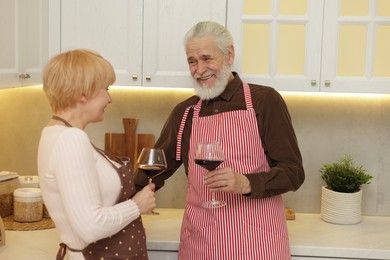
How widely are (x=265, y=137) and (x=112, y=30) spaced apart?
936 mm

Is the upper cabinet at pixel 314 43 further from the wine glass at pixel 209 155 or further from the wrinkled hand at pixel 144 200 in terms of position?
the wrinkled hand at pixel 144 200

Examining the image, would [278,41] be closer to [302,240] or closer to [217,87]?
[217,87]

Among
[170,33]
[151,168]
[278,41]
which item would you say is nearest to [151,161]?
[151,168]

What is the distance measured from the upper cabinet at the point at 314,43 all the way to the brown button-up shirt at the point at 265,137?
36 cm

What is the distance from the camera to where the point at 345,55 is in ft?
8.58

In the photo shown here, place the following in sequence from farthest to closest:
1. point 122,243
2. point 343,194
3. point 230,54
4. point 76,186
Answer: point 343,194 → point 230,54 → point 122,243 → point 76,186

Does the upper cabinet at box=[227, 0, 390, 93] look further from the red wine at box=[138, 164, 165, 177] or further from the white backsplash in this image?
the red wine at box=[138, 164, 165, 177]

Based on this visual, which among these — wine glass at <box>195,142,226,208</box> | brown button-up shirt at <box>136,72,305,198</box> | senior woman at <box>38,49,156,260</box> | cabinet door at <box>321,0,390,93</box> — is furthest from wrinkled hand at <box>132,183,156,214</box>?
cabinet door at <box>321,0,390,93</box>

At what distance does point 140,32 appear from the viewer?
2.64m

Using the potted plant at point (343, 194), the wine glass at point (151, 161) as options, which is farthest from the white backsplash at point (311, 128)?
the wine glass at point (151, 161)

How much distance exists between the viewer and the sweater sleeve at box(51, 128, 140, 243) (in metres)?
1.53

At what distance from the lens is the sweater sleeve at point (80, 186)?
5.02 feet

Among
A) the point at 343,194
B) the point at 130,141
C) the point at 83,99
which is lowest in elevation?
the point at 343,194

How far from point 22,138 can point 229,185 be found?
1.60 metres
